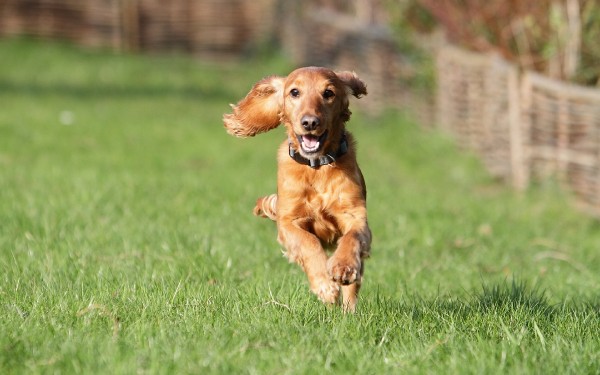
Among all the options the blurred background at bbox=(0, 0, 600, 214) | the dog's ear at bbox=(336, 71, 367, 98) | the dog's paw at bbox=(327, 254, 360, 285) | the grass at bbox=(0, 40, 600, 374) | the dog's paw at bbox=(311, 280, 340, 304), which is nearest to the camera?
the grass at bbox=(0, 40, 600, 374)

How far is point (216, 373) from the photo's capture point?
3742mm

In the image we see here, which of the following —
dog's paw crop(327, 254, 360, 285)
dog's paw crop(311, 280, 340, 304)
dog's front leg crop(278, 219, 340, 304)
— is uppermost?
dog's paw crop(327, 254, 360, 285)

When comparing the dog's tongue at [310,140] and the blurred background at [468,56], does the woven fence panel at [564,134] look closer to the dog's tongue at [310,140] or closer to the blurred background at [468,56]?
the blurred background at [468,56]

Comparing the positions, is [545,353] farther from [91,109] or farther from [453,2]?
[91,109]

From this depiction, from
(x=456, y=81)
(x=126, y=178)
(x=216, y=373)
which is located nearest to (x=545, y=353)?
(x=216, y=373)

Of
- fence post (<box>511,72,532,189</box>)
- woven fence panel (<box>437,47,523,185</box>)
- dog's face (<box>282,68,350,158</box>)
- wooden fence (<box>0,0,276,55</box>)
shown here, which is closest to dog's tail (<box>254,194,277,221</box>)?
dog's face (<box>282,68,350,158</box>)

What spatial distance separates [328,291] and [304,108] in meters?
0.87

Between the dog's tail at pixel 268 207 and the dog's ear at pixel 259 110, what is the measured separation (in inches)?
14.2

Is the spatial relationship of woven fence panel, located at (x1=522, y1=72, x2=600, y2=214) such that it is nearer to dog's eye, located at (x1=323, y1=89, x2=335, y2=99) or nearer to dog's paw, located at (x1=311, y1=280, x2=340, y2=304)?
dog's eye, located at (x1=323, y1=89, x2=335, y2=99)

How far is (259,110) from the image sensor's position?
5.70 metres

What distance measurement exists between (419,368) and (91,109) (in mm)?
14276

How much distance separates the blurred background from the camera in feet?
38.5

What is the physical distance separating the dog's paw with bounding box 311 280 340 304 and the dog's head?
611 millimetres

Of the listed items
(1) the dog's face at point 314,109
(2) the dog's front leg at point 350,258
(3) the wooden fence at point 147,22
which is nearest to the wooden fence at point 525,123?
(1) the dog's face at point 314,109
